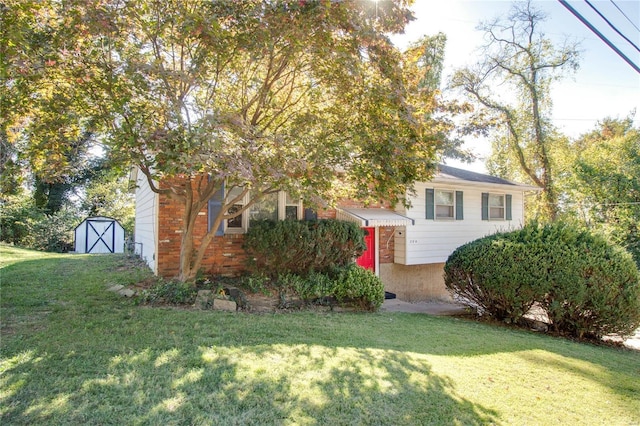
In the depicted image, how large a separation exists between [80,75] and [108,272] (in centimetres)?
641

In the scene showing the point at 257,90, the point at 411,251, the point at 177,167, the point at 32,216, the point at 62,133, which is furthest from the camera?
the point at 32,216

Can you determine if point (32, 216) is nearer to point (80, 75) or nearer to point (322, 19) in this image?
point (80, 75)

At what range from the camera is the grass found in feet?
10.5

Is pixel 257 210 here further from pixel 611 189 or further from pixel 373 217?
pixel 611 189

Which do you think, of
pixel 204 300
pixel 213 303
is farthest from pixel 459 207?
pixel 204 300

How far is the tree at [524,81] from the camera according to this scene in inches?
806

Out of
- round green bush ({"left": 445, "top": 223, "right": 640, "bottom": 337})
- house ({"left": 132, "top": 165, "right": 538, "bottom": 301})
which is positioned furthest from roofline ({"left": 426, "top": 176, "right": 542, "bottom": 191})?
round green bush ({"left": 445, "top": 223, "right": 640, "bottom": 337})

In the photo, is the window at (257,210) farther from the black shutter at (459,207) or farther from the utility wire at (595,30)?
the black shutter at (459,207)

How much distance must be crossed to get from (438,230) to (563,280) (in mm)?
5226

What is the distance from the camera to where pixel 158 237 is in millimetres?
8969

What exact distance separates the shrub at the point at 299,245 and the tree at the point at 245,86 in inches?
50.9

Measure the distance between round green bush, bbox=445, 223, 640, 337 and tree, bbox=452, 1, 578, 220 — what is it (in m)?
13.1

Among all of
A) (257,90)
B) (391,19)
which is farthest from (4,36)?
(391,19)

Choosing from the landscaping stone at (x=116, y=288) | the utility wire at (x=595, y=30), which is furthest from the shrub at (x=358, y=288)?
the utility wire at (x=595, y=30)
